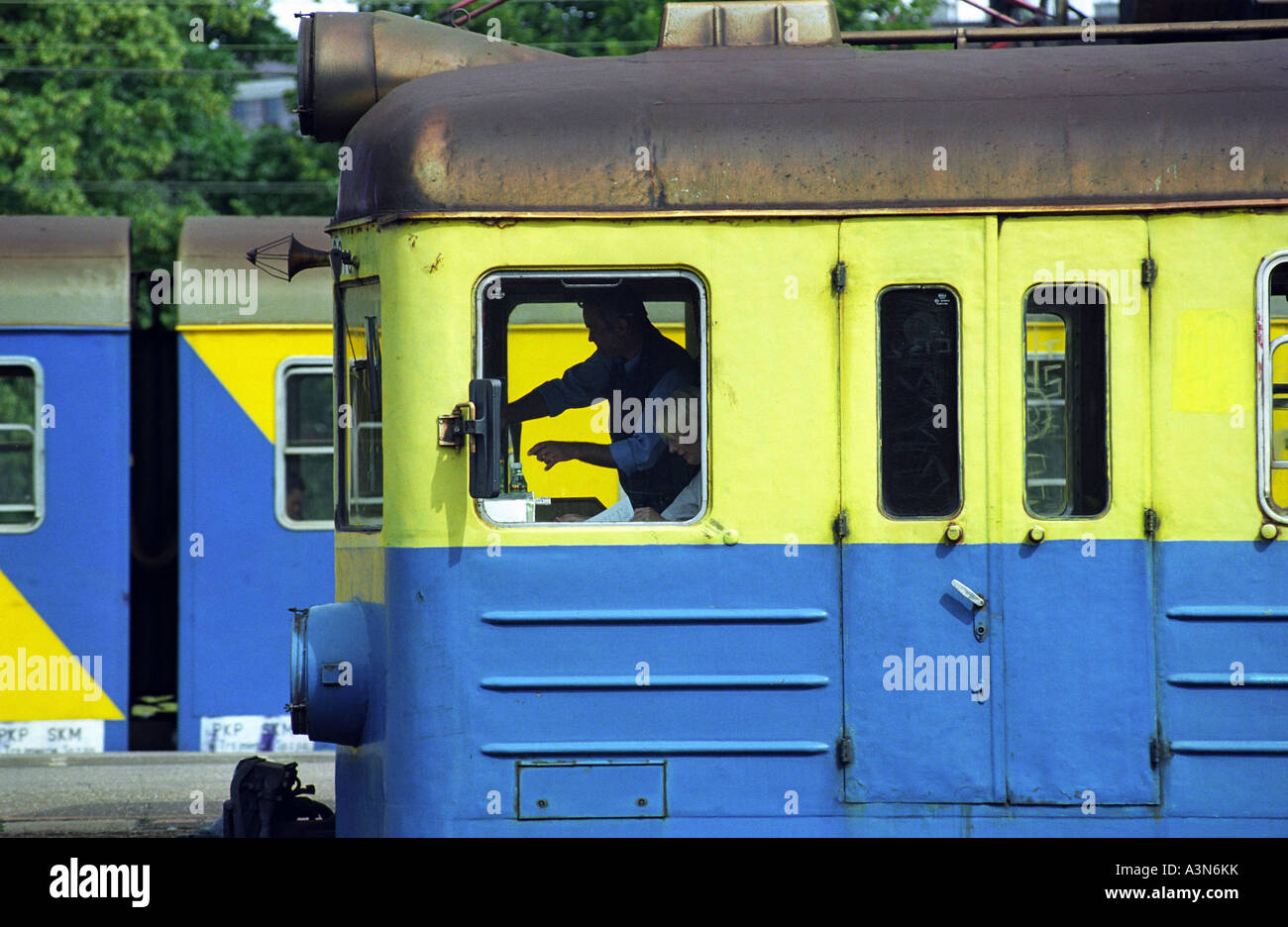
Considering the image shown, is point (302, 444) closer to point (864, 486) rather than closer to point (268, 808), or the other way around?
point (268, 808)

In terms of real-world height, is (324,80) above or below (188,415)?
above

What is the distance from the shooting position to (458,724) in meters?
4.22

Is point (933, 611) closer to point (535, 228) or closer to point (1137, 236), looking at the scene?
point (1137, 236)

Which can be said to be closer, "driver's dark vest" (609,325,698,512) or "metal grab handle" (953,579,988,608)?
"metal grab handle" (953,579,988,608)

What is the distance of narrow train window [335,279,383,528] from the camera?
4578 millimetres

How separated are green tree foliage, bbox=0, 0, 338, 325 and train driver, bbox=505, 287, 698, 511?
13258 millimetres

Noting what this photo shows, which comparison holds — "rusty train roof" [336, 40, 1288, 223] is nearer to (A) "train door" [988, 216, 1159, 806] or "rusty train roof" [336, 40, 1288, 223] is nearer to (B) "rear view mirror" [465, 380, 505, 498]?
(A) "train door" [988, 216, 1159, 806]

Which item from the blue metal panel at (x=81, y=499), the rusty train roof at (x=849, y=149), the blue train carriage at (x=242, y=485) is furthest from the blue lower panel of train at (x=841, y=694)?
the blue metal panel at (x=81, y=499)

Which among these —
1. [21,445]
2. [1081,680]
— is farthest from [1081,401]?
[21,445]

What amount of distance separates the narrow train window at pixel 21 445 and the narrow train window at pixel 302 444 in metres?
1.36

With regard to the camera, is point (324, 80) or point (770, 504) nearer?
point (770, 504)

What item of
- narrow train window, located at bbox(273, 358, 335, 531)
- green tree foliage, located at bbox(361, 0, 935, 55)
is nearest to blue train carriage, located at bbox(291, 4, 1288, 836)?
narrow train window, located at bbox(273, 358, 335, 531)
